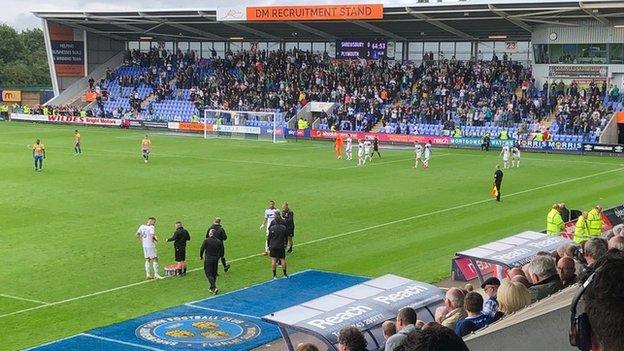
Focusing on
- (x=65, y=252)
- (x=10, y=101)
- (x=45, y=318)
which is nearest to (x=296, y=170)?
(x=65, y=252)

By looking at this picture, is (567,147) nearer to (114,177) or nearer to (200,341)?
(114,177)

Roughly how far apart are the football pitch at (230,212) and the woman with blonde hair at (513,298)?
9.36 metres

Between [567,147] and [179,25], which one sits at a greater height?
[179,25]

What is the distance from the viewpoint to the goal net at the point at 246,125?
6304cm

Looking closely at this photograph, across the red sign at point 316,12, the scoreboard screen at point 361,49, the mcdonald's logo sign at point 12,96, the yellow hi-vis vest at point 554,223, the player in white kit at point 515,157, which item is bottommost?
the yellow hi-vis vest at point 554,223

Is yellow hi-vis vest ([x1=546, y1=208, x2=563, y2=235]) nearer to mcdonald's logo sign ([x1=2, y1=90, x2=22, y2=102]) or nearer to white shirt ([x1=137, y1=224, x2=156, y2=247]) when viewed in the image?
white shirt ([x1=137, y1=224, x2=156, y2=247])

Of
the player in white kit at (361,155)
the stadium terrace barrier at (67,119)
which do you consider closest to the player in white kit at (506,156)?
the player in white kit at (361,155)

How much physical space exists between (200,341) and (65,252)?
8679 mm

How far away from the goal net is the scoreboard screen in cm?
846

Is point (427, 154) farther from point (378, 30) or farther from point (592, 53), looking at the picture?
point (378, 30)

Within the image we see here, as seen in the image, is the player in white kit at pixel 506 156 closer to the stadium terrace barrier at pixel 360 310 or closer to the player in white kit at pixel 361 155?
the player in white kit at pixel 361 155

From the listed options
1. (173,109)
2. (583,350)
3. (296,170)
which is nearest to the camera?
(583,350)

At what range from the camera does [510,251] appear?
1566 cm

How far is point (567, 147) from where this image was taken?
177 feet
